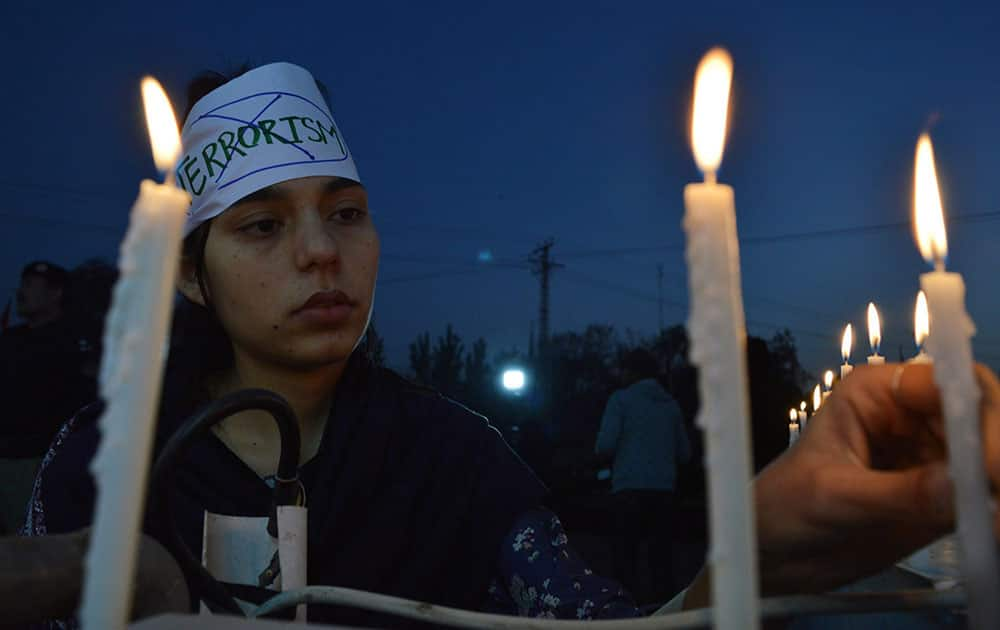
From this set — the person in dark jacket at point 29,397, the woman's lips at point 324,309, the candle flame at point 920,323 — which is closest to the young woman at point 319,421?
the woman's lips at point 324,309

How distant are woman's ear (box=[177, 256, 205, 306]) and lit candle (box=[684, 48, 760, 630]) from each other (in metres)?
2.25

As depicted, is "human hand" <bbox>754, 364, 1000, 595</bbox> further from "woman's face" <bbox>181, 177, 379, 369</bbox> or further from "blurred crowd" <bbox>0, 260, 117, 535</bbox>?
"blurred crowd" <bbox>0, 260, 117, 535</bbox>

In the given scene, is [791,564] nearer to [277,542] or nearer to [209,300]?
[277,542]

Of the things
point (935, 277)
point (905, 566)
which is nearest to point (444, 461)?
point (905, 566)

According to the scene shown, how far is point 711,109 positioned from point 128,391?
52 cm

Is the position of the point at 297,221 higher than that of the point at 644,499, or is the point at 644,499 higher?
the point at 297,221

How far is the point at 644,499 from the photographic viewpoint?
324 inches

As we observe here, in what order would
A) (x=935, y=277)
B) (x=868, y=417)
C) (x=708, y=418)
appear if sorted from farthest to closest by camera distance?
(x=868, y=417) < (x=935, y=277) < (x=708, y=418)

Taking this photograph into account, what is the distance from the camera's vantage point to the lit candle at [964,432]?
0.59 metres

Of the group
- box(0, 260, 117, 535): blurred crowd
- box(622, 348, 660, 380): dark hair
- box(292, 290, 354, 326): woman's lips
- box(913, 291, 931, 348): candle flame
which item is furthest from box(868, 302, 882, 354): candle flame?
box(622, 348, 660, 380): dark hair

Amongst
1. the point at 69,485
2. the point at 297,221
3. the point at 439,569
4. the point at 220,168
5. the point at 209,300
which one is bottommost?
the point at 439,569

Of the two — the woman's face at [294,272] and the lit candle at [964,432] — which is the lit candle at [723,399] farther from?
the woman's face at [294,272]

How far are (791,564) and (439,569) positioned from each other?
151cm

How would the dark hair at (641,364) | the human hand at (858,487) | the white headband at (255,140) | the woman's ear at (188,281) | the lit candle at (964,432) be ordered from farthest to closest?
the dark hair at (641,364)
the woman's ear at (188,281)
the white headband at (255,140)
the human hand at (858,487)
the lit candle at (964,432)
